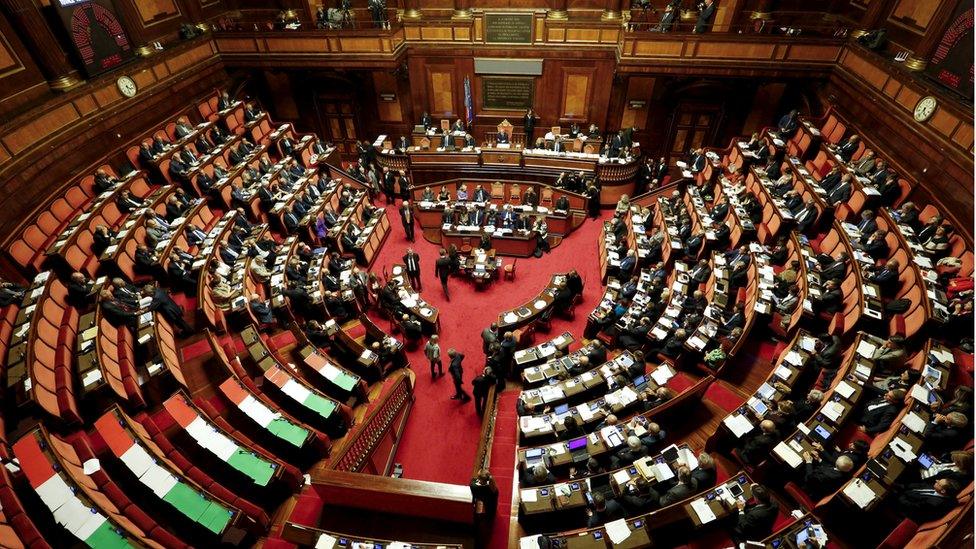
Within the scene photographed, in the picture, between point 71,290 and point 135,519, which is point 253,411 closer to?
point 135,519

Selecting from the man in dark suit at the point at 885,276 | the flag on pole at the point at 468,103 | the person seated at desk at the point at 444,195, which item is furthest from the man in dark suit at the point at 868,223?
the flag on pole at the point at 468,103

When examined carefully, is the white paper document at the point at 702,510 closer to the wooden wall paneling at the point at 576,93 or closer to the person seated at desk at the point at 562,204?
the person seated at desk at the point at 562,204

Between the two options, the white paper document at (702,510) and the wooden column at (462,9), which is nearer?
the white paper document at (702,510)

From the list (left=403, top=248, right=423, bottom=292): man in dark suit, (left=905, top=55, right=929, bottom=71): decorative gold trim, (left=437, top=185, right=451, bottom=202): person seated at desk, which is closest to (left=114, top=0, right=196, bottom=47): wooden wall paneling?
(left=437, top=185, right=451, bottom=202): person seated at desk

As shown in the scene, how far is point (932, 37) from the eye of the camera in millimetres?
9070

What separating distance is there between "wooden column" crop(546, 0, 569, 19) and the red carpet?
19.6ft

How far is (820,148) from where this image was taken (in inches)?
404

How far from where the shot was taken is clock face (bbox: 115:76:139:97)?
10664 mm

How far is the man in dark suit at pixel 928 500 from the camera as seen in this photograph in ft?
14.7

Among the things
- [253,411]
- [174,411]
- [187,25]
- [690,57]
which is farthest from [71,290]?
→ [690,57]

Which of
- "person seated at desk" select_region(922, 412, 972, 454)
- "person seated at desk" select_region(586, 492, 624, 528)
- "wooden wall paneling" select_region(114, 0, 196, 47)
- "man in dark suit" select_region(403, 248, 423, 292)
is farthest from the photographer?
"wooden wall paneling" select_region(114, 0, 196, 47)

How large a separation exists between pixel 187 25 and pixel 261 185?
6.21m

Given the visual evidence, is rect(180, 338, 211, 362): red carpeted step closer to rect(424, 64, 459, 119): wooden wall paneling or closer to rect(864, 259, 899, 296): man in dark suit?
rect(424, 64, 459, 119): wooden wall paneling

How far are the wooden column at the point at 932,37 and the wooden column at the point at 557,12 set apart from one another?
27.0 ft
